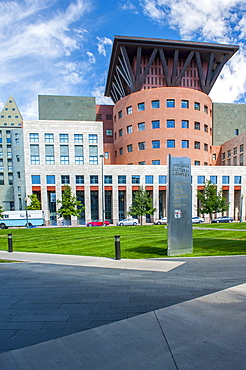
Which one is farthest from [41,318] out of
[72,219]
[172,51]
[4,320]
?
[172,51]

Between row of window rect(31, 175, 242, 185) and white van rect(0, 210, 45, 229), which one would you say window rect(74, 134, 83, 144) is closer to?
row of window rect(31, 175, 242, 185)

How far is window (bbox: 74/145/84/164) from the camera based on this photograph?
48.5 meters

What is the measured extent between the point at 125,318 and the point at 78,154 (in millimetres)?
46368

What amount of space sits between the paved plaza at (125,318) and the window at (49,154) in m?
42.0

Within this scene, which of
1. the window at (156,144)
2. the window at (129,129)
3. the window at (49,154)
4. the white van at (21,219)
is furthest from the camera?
the window at (129,129)

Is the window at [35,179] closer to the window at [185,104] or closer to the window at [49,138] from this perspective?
the window at [49,138]

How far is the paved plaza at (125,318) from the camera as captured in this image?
10.3 feet

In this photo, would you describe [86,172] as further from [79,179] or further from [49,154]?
[49,154]

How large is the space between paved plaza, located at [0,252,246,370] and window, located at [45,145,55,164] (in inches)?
1652

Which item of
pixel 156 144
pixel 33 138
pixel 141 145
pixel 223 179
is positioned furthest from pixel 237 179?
pixel 33 138

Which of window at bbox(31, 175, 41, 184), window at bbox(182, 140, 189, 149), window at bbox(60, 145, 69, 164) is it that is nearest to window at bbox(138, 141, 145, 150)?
window at bbox(182, 140, 189, 149)

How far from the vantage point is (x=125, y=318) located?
14.2 feet

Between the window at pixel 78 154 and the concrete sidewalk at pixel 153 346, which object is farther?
the window at pixel 78 154

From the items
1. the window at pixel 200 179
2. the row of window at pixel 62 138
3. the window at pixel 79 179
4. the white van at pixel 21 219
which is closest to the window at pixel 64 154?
the row of window at pixel 62 138
